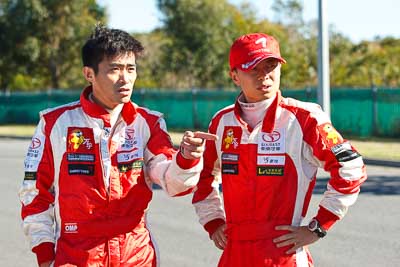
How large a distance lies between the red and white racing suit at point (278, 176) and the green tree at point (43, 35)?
36.9 m

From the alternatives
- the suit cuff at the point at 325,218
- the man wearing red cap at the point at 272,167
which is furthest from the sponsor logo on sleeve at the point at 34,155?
the suit cuff at the point at 325,218

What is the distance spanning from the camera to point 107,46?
3.51m

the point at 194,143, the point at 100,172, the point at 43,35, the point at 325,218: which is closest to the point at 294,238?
the point at 325,218

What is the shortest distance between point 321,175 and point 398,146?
6.45 meters

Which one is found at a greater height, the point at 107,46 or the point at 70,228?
the point at 107,46

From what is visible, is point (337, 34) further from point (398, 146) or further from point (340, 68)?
point (398, 146)

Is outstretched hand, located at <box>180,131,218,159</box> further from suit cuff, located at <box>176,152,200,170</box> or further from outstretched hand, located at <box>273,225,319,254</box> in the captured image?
outstretched hand, located at <box>273,225,319,254</box>

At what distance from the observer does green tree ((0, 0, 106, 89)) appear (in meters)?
→ 40.8

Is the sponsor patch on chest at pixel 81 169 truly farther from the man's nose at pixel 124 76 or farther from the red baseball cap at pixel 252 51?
the red baseball cap at pixel 252 51

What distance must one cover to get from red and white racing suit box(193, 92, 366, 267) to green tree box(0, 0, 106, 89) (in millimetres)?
36925

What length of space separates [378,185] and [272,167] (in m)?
9.44

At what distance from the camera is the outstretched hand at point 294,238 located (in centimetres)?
341

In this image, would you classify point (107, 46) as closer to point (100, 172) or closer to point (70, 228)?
point (100, 172)

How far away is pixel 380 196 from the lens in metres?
11.2
